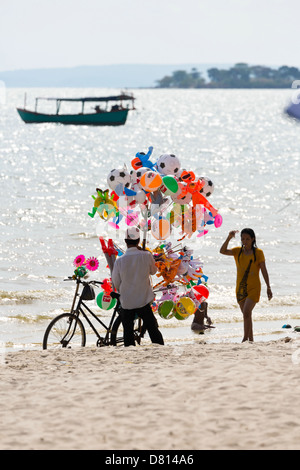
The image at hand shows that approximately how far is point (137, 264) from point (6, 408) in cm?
238

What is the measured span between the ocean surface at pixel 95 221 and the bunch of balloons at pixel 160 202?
4.18 ft

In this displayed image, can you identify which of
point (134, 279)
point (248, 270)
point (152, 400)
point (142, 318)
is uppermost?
point (248, 270)

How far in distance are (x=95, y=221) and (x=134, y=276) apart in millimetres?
19154

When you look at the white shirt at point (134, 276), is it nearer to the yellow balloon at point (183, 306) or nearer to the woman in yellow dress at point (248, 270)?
the yellow balloon at point (183, 306)

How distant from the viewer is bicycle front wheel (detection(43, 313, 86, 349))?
8.70 meters

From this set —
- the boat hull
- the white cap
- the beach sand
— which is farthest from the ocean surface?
the boat hull

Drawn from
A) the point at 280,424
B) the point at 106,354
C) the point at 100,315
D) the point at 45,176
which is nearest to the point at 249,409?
the point at 280,424

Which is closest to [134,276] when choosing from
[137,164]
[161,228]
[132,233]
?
[132,233]

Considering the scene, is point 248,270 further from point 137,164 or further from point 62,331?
point 62,331

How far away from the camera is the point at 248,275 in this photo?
8.84m

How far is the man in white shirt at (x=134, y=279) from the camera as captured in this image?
813cm

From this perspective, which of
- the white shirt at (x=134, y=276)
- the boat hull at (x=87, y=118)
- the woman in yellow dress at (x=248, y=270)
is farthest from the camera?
the boat hull at (x=87, y=118)
